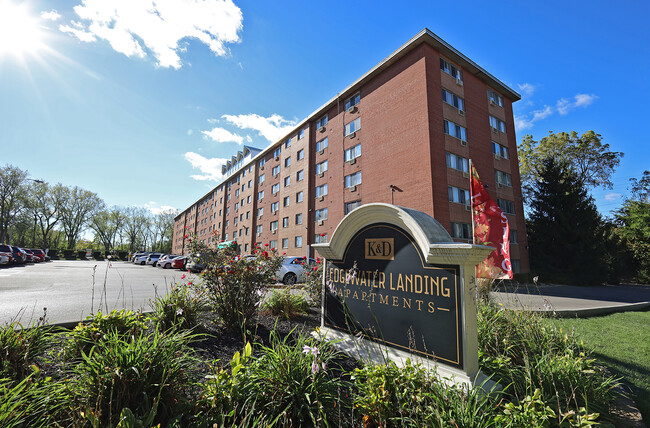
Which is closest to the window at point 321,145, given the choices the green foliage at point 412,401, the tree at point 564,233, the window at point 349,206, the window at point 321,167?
the window at point 321,167

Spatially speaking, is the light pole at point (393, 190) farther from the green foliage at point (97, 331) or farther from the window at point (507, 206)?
the green foliage at point (97, 331)

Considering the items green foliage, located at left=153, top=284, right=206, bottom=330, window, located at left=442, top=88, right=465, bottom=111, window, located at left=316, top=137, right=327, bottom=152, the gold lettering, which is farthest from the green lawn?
window, located at left=316, top=137, right=327, bottom=152

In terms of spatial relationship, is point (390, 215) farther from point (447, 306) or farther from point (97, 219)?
point (97, 219)

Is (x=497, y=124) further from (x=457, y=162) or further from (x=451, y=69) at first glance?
(x=457, y=162)

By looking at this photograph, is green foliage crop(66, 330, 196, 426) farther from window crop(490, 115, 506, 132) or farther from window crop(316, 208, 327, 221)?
window crop(490, 115, 506, 132)

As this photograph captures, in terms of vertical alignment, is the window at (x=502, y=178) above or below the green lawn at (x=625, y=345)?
above

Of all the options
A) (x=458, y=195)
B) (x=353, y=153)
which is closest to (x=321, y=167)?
(x=353, y=153)

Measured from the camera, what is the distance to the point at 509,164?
25.3 meters

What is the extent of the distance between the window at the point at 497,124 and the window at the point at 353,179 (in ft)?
41.1

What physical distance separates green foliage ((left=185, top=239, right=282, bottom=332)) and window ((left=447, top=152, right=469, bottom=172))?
61.5 feet

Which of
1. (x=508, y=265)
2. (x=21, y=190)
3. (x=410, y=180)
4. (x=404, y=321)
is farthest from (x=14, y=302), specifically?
(x=21, y=190)

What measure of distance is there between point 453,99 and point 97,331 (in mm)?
24697

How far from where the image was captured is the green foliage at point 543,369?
8.97 feet

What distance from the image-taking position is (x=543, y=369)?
2.96 metres
